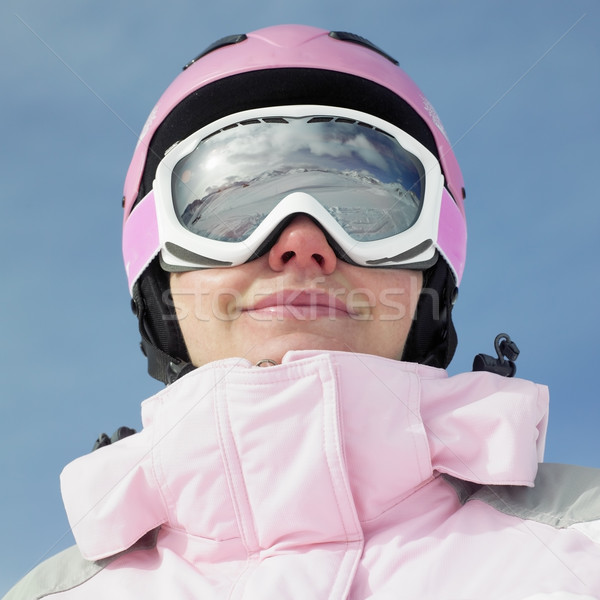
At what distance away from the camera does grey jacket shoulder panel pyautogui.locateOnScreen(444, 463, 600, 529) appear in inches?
72.1

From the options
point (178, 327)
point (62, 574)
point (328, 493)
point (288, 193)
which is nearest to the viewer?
point (328, 493)

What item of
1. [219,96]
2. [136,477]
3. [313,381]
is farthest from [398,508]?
[219,96]

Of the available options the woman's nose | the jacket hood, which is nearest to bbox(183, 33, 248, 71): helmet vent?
the woman's nose

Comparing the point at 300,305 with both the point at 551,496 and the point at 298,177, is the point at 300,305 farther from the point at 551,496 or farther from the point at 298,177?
the point at 551,496

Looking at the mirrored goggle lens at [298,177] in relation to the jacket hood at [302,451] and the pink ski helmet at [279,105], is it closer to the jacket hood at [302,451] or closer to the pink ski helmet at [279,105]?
the pink ski helmet at [279,105]

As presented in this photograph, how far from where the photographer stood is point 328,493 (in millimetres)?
1844

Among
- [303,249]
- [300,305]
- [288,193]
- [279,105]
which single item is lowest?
[300,305]

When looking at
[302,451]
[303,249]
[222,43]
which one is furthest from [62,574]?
[222,43]

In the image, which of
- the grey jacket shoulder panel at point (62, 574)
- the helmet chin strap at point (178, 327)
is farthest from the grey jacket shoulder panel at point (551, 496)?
the grey jacket shoulder panel at point (62, 574)

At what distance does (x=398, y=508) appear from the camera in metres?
1.97

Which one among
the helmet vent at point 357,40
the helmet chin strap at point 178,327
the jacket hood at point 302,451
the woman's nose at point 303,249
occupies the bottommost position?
the jacket hood at point 302,451

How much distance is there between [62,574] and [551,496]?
1362 mm

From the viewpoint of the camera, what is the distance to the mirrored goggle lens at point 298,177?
2.57 metres

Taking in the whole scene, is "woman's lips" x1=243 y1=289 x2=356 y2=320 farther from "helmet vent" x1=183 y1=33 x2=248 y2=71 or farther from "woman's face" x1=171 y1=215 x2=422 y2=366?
"helmet vent" x1=183 y1=33 x2=248 y2=71
